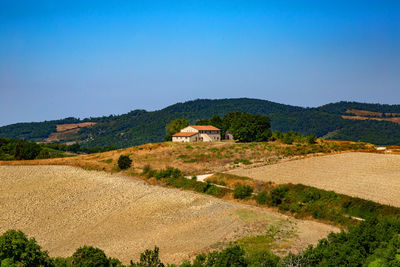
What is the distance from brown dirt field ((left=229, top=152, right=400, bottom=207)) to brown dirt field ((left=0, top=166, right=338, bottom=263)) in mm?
9423

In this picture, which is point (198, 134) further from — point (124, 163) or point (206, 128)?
point (124, 163)

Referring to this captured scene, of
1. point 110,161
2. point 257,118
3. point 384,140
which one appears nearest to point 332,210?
point 110,161

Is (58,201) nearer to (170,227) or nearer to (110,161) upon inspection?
(170,227)

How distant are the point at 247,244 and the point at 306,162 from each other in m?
36.3

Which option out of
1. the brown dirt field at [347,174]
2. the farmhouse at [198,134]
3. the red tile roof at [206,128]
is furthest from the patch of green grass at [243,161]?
the red tile roof at [206,128]

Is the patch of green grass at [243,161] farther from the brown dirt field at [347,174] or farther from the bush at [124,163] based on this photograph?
the bush at [124,163]

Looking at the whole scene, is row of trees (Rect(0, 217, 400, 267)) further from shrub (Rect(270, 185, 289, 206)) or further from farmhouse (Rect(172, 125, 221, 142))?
farmhouse (Rect(172, 125, 221, 142))

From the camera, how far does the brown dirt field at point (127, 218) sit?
36.7 m

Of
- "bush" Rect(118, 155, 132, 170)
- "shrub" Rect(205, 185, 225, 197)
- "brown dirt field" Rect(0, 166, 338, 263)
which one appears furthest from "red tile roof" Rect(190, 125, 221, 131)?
"shrub" Rect(205, 185, 225, 197)

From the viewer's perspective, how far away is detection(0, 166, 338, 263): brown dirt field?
36.7 metres

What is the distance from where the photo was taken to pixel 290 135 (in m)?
96.2

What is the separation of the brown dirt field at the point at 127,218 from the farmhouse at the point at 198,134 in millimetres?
40758

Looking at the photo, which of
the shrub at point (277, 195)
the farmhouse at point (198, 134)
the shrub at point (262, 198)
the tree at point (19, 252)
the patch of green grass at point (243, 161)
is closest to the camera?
the tree at point (19, 252)

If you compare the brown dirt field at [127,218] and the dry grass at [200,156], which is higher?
the dry grass at [200,156]
